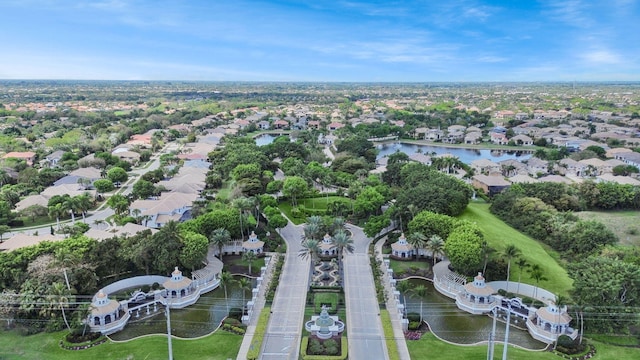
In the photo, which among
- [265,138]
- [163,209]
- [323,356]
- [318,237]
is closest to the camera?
[323,356]

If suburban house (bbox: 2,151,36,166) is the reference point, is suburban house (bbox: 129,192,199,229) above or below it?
below

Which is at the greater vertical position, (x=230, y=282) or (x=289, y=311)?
(x=230, y=282)

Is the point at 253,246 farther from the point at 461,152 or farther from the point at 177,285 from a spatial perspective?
the point at 461,152

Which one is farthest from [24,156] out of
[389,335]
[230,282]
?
[389,335]

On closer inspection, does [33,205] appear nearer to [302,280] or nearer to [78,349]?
[78,349]

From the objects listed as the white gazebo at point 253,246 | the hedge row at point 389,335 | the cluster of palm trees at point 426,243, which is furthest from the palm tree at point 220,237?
the cluster of palm trees at point 426,243

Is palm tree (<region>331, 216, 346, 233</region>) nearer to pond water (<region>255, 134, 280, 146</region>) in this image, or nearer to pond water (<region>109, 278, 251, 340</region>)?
pond water (<region>109, 278, 251, 340</region>)

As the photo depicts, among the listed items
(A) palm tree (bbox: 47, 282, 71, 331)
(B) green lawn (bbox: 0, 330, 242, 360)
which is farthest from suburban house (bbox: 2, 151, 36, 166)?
(B) green lawn (bbox: 0, 330, 242, 360)
